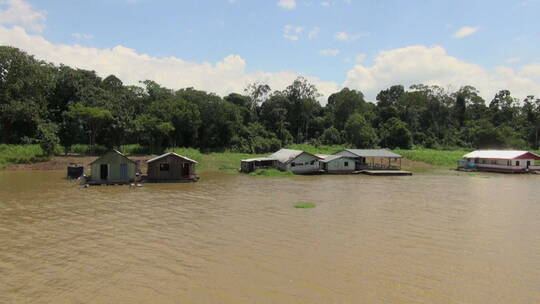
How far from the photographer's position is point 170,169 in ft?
110

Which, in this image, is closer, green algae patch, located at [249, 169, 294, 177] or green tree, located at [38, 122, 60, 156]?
green algae patch, located at [249, 169, 294, 177]

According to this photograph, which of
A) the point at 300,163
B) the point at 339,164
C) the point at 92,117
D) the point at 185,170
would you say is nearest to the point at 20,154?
the point at 92,117

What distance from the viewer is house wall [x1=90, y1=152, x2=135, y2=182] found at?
30562 mm

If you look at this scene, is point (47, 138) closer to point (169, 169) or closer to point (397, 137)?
point (169, 169)

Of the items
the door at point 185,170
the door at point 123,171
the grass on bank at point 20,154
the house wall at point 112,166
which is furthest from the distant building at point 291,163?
the grass on bank at point 20,154

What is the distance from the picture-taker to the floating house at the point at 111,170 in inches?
1203

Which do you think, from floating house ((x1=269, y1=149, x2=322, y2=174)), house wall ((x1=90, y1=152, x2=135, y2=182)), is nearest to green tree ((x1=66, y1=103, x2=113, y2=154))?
house wall ((x1=90, y1=152, x2=135, y2=182))

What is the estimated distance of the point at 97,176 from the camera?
30.6 metres

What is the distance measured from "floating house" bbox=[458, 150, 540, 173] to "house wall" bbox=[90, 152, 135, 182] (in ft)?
135

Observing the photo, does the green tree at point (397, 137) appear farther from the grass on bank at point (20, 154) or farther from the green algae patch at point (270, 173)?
the grass on bank at point (20, 154)

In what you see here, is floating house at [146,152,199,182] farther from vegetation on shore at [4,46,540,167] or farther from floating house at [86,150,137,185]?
vegetation on shore at [4,46,540,167]

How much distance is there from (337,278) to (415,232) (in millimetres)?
6865

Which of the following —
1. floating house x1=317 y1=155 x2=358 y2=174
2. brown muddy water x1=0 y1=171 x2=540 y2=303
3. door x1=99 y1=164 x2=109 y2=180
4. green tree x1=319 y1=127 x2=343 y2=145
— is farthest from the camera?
green tree x1=319 y1=127 x2=343 y2=145

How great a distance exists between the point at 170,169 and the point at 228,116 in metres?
29.6
